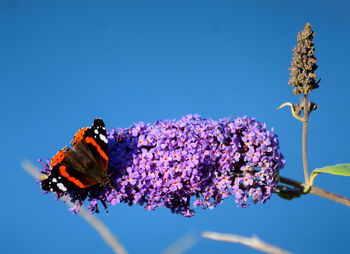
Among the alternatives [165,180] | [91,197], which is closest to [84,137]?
[91,197]

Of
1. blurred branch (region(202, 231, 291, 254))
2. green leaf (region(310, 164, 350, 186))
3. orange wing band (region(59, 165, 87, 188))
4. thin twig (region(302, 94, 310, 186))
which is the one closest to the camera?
blurred branch (region(202, 231, 291, 254))

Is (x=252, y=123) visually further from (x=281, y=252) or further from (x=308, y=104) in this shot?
(x=281, y=252)

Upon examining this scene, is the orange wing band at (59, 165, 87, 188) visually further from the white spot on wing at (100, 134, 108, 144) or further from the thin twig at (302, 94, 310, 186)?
the thin twig at (302, 94, 310, 186)

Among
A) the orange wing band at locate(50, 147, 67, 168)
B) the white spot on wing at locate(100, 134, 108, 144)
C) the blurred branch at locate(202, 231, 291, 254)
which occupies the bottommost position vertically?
the blurred branch at locate(202, 231, 291, 254)

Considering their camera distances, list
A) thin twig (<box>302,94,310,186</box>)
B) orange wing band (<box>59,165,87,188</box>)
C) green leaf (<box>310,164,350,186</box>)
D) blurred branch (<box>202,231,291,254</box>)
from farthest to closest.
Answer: thin twig (<box>302,94,310,186</box>) → green leaf (<box>310,164,350,186</box>) → orange wing band (<box>59,165,87,188</box>) → blurred branch (<box>202,231,291,254</box>)

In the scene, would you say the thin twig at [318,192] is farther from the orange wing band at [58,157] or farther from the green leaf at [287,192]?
the orange wing band at [58,157]

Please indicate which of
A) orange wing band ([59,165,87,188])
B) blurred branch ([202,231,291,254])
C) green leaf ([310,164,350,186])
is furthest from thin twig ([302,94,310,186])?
blurred branch ([202,231,291,254])

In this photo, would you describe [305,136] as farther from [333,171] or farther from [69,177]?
[69,177]
